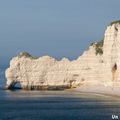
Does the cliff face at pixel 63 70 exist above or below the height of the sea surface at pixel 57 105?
above

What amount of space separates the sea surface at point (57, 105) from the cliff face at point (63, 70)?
3.09 meters

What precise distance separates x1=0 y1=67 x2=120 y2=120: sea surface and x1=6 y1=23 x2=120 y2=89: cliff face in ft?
10.1

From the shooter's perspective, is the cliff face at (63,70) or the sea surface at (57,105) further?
the cliff face at (63,70)

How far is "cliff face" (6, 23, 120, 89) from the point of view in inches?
4240

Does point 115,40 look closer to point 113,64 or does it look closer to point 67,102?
point 113,64

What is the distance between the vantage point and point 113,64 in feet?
337

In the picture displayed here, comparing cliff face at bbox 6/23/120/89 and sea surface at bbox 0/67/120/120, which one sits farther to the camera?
cliff face at bbox 6/23/120/89

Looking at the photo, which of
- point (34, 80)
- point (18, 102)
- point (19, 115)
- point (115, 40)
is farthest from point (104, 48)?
point (19, 115)

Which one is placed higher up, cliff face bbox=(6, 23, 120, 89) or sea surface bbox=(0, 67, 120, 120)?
cliff face bbox=(6, 23, 120, 89)

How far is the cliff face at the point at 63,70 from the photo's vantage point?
10769cm

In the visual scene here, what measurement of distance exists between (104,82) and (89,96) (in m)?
6.19

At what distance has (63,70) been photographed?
113062 millimetres

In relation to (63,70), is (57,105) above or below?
below

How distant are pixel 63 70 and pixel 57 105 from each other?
26.8 meters
